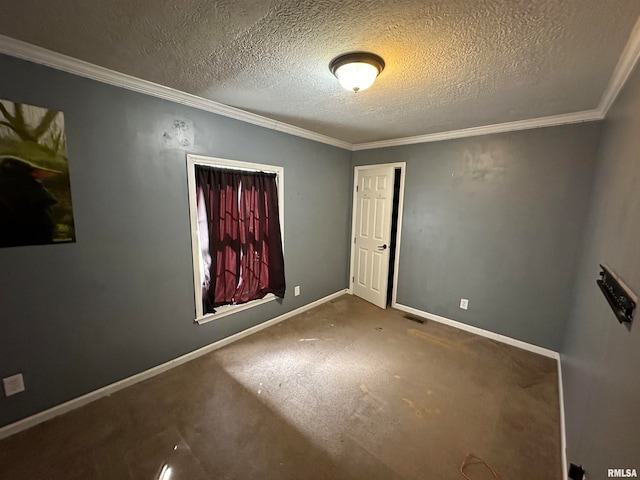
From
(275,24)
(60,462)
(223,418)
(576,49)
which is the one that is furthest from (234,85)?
(60,462)

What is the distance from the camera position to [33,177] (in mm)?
1604

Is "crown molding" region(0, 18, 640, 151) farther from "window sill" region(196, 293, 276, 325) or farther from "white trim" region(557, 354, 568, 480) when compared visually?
"white trim" region(557, 354, 568, 480)

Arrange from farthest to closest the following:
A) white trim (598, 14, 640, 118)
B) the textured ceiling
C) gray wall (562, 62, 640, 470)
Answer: white trim (598, 14, 640, 118), the textured ceiling, gray wall (562, 62, 640, 470)

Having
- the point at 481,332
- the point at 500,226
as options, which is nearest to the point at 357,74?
the point at 500,226

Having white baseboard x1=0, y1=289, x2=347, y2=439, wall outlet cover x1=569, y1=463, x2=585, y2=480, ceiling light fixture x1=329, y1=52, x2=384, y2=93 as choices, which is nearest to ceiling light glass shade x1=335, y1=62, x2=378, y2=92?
ceiling light fixture x1=329, y1=52, x2=384, y2=93

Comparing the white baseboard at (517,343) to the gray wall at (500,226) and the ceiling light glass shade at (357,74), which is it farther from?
the ceiling light glass shade at (357,74)

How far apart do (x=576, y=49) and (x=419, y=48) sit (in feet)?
2.68

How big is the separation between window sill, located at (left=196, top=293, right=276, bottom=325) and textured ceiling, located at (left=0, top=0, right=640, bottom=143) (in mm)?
2009

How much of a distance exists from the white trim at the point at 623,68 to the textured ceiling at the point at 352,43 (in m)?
0.03

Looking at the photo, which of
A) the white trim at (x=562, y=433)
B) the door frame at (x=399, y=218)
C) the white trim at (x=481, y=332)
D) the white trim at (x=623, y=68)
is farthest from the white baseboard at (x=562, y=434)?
the white trim at (x=623, y=68)

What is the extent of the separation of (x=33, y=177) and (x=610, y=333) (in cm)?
320

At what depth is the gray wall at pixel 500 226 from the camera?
2.52 m

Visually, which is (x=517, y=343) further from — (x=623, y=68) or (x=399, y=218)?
(x=623, y=68)

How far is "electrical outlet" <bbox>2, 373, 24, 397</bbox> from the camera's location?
5.36 feet
